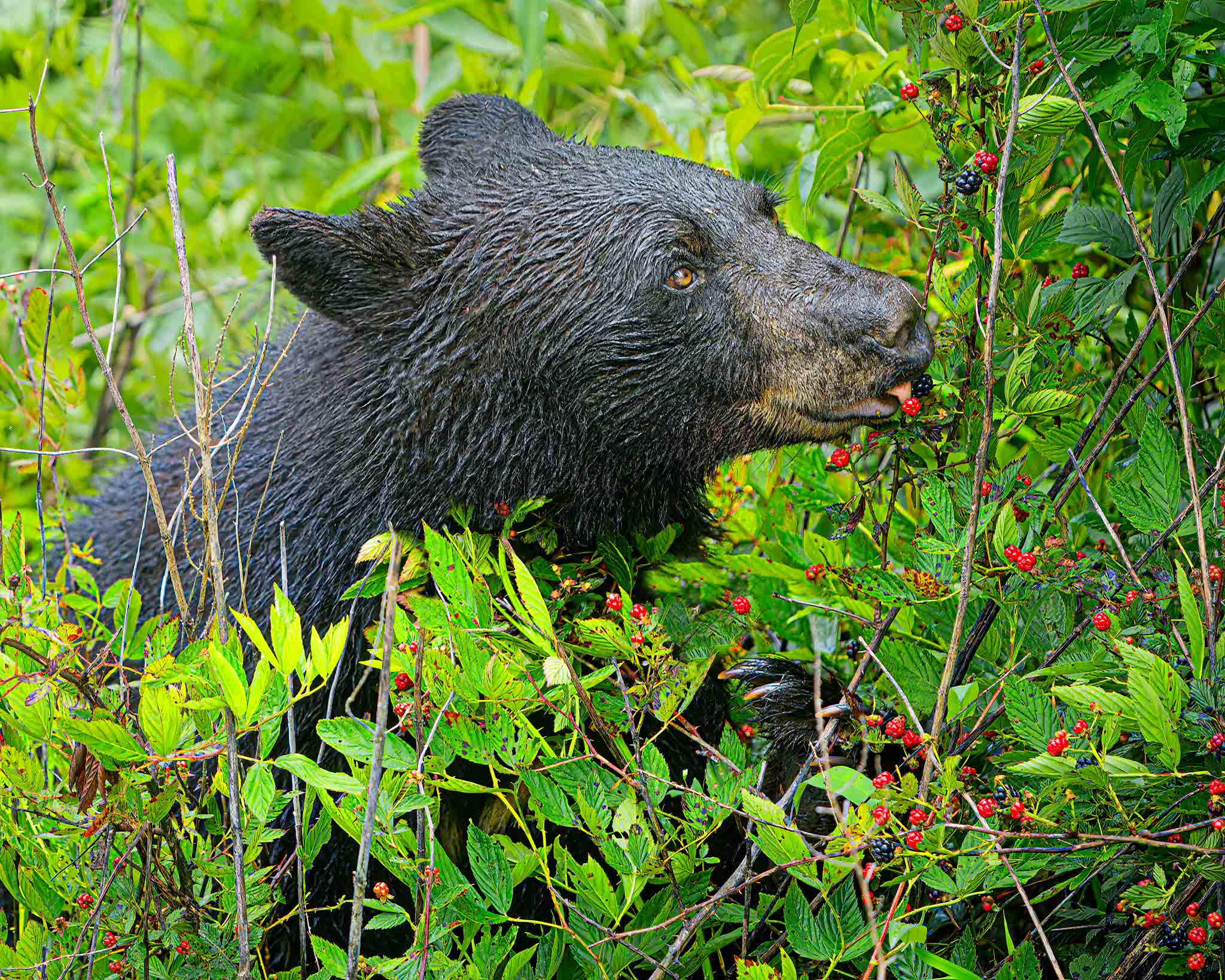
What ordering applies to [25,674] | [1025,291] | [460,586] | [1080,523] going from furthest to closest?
1. [1080,523]
2. [1025,291]
3. [460,586]
4. [25,674]

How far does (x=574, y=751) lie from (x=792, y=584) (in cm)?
79

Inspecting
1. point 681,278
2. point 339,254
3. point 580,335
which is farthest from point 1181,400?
point 339,254

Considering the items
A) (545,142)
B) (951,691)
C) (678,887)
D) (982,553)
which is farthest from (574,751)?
(545,142)

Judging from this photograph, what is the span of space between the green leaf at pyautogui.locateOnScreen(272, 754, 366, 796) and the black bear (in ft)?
2.41

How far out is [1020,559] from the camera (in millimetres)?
1998

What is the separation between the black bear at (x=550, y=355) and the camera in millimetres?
2543

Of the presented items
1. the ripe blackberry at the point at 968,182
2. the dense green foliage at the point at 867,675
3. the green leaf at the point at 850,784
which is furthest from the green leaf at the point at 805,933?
the ripe blackberry at the point at 968,182

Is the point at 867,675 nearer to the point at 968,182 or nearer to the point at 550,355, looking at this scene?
the point at 550,355

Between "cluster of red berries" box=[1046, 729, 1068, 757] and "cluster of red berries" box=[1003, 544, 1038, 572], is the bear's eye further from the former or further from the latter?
"cluster of red berries" box=[1046, 729, 1068, 757]

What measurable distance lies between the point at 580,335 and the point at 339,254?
506 millimetres

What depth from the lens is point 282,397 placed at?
9.48 ft

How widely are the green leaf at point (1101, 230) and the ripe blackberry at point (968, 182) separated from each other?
0.47 m

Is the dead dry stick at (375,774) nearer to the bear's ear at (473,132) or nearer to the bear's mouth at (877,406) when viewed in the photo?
the bear's mouth at (877,406)

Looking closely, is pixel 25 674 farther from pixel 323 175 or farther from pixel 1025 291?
pixel 323 175
